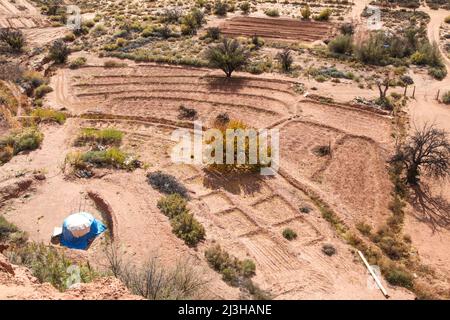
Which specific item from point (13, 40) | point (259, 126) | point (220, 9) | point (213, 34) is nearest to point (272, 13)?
point (220, 9)

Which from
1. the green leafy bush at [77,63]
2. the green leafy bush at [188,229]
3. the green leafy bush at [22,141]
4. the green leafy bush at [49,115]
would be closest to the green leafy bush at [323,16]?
the green leafy bush at [77,63]

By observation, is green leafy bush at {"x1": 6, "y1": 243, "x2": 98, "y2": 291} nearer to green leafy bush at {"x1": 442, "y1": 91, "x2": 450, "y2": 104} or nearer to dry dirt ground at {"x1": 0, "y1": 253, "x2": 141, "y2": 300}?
dry dirt ground at {"x1": 0, "y1": 253, "x2": 141, "y2": 300}

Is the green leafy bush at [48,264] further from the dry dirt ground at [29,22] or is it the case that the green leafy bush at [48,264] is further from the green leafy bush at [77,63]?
the dry dirt ground at [29,22]

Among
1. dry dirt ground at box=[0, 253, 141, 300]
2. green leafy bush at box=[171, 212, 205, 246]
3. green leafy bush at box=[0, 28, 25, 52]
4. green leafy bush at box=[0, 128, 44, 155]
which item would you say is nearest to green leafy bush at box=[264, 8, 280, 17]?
green leafy bush at box=[0, 28, 25, 52]

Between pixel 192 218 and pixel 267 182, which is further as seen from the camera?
pixel 267 182
